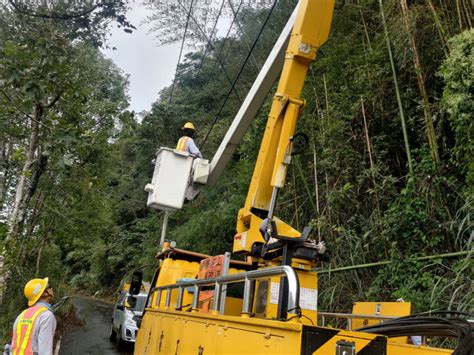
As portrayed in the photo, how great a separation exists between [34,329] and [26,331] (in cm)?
8

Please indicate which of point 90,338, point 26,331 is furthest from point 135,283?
point 90,338

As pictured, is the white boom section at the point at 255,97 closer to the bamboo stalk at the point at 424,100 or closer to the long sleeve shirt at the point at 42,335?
the bamboo stalk at the point at 424,100

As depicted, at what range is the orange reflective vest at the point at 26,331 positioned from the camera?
12.6ft

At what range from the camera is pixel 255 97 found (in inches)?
244

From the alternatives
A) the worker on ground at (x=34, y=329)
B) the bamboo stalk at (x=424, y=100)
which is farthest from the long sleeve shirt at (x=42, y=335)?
the bamboo stalk at (x=424, y=100)

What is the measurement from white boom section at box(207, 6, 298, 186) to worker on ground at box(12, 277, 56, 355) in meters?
3.26

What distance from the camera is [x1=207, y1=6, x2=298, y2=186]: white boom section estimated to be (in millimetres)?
5840

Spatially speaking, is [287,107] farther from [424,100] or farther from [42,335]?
[424,100]

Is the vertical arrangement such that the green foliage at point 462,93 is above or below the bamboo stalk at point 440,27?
below

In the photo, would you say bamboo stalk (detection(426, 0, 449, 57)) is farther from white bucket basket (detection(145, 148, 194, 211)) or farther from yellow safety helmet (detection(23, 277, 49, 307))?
yellow safety helmet (detection(23, 277, 49, 307))

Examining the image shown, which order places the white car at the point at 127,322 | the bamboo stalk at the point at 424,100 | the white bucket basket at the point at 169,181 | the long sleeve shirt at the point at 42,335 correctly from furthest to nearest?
1. the white car at the point at 127,322
2. the bamboo stalk at the point at 424,100
3. the white bucket basket at the point at 169,181
4. the long sleeve shirt at the point at 42,335

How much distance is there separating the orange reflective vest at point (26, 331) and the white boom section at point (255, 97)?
10.9ft

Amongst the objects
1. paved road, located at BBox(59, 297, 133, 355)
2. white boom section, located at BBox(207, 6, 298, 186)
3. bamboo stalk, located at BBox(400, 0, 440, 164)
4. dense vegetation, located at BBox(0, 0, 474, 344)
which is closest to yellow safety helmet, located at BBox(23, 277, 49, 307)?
dense vegetation, located at BBox(0, 0, 474, 344)

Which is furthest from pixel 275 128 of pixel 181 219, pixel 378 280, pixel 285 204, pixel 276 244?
pixel 181 219
